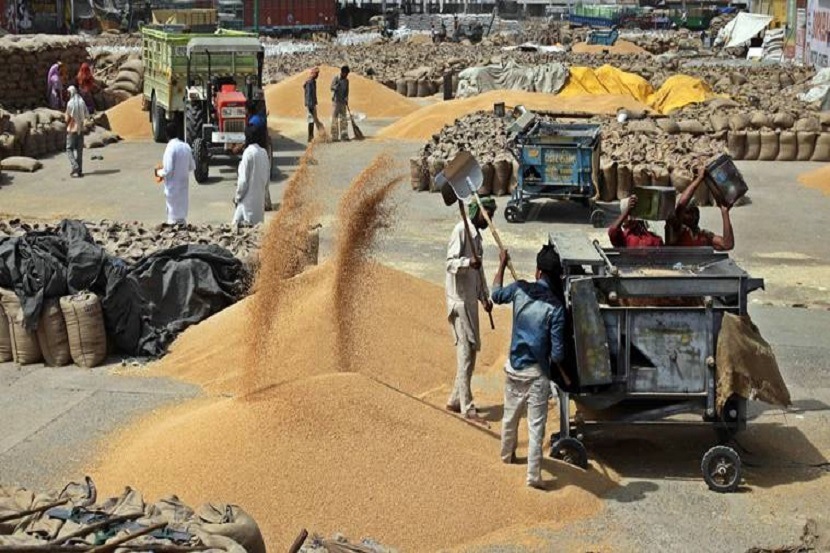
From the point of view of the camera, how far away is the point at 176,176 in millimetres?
16062

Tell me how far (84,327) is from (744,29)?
51571 millimetres

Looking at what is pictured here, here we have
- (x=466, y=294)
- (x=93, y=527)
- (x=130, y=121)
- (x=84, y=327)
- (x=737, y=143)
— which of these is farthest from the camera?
(x=130, y=121)

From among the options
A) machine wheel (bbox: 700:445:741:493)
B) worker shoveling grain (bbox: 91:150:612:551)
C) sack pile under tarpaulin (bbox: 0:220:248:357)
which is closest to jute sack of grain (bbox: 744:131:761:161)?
sack pile under tarpaulin (bbox: 0:220:248:357)

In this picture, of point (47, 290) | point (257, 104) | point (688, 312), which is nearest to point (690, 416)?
point (688, 312)

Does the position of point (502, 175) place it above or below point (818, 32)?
below

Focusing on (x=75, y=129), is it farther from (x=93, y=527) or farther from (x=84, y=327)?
(x=93, y=527)

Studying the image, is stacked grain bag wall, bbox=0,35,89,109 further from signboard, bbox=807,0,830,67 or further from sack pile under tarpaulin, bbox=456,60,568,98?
signboard, bbox=807,0,830,67

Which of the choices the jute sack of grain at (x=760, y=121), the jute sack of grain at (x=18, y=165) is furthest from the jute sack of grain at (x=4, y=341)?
the jute sack of grain at (x=760, y=121)

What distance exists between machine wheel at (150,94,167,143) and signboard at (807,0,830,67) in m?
21.3

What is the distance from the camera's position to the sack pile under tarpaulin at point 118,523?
20.2 ft

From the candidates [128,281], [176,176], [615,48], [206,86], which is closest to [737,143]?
[206,86]

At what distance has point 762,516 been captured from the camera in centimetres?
832

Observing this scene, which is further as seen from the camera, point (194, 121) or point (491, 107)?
point (491, 107)

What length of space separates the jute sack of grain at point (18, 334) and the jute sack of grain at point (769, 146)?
16.8 metres
